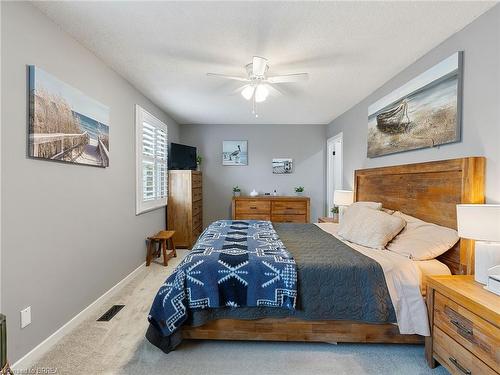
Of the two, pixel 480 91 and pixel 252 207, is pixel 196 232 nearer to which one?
pixel 252 207

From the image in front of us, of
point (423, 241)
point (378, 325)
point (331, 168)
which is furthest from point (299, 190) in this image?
point (378, 325)

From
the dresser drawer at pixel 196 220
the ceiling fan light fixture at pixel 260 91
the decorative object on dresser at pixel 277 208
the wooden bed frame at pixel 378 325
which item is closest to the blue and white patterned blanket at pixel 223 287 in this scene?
the wooden bed frame at pixel 378 325

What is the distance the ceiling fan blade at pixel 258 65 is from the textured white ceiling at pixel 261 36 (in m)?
0.09

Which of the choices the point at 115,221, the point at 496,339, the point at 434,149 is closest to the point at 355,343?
the point at 496,339

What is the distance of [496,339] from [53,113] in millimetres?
3030

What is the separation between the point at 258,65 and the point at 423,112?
1597 mm

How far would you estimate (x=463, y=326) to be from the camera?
1508 mm

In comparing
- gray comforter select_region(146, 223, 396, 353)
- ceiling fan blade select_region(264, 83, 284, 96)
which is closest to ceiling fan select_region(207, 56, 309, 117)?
ceiling fan blade select_region(264, 83, 284, 96)

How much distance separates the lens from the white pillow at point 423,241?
2.05m

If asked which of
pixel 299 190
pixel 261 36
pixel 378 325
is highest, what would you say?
pixel 261 36

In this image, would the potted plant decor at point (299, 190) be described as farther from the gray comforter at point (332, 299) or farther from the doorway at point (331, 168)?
the gray comforter at point (332, 299)

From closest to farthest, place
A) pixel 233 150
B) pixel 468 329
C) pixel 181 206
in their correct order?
1. pixel 468 329
2. pixel 181 206
3. pixel 233 150

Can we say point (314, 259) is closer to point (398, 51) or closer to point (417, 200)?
point (417, 200)

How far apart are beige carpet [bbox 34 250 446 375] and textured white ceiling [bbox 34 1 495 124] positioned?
2.43m
